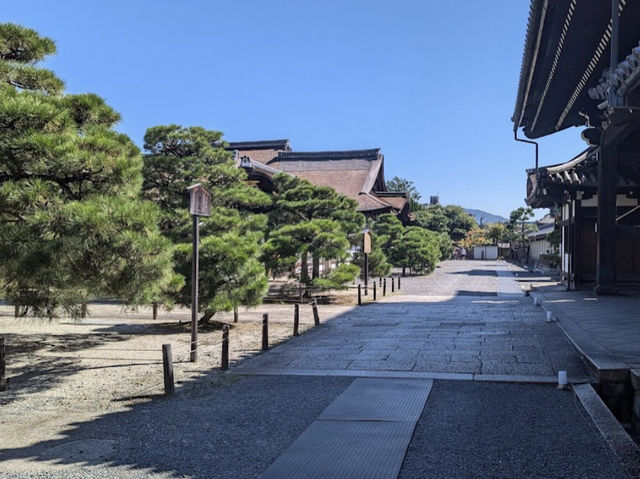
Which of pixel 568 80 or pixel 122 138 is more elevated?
pixel 568 80

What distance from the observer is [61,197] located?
5.84 meters

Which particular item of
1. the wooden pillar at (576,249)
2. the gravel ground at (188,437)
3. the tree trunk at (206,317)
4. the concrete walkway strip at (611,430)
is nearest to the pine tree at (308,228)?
the tree trunk at (206,317)

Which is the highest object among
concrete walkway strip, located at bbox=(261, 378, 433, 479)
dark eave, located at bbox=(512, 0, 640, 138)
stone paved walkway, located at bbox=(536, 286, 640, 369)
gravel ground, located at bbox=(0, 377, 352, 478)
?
dark eave, located at bbox=(512, 0, 640, 138)

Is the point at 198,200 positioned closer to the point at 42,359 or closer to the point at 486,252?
the point at 42,359

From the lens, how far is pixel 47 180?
5.76 meters

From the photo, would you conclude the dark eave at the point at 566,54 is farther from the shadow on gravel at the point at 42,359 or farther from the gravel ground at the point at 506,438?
the shadow on gravel at the point at 42,359

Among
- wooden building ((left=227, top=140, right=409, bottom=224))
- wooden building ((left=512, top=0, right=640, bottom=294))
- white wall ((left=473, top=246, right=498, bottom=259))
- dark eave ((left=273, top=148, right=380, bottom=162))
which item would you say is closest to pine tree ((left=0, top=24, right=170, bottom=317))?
wooden building ((left=512, top=0, right=640, bottom=294))

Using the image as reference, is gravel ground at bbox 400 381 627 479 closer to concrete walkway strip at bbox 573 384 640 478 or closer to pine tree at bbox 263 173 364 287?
concrete walkway strip at bbox 573 384 640 478

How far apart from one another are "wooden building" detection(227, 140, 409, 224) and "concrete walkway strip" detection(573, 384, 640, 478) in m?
24.0

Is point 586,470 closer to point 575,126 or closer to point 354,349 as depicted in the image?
point 354,349

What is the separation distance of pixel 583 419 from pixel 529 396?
31.4 inches

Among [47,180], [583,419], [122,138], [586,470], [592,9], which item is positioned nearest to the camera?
[586,470]

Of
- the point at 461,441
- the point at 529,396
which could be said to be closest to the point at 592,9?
the point at 529,396

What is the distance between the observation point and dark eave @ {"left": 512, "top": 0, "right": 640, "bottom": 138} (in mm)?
7887
